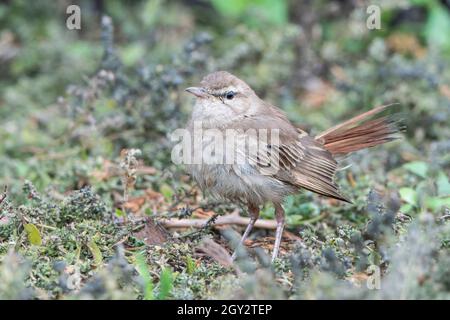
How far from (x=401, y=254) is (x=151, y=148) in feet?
11.6

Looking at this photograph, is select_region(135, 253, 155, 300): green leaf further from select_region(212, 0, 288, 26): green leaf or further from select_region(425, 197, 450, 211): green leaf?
select_region(212, 0, 288, 26): green leaf

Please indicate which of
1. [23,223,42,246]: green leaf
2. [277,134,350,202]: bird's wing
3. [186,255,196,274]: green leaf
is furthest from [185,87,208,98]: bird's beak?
[23,223,42,246]: green leaf

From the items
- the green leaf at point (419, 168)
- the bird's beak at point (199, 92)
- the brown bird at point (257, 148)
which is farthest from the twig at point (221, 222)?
the green leaf at point (419, 168)

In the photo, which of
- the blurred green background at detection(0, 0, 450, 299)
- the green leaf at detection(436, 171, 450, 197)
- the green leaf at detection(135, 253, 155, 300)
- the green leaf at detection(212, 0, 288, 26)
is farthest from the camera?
the green leaf at detection(212, 0, 288, 26)

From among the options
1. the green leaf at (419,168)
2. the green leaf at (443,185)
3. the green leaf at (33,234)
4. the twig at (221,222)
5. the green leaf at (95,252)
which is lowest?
the green leaf at (95,252)

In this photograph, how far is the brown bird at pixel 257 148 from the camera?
4.74m

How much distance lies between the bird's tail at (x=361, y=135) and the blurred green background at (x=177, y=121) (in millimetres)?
386

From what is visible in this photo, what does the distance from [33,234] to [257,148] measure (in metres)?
1.56

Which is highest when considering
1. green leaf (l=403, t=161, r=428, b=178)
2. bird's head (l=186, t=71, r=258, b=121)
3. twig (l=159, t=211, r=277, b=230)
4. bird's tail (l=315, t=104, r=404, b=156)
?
bird's head (l=186, t=71, r=258, b=121)

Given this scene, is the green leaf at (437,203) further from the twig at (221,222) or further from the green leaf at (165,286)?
the green leaf at (165,286)

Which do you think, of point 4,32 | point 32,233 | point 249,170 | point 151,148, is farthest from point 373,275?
point 4,32

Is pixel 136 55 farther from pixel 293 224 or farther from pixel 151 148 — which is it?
pixel 293 224

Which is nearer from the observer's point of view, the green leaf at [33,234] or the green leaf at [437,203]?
the green leaf at [33,234]

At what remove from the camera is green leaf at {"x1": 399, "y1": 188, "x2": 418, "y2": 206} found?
Result: 5.35 metres
